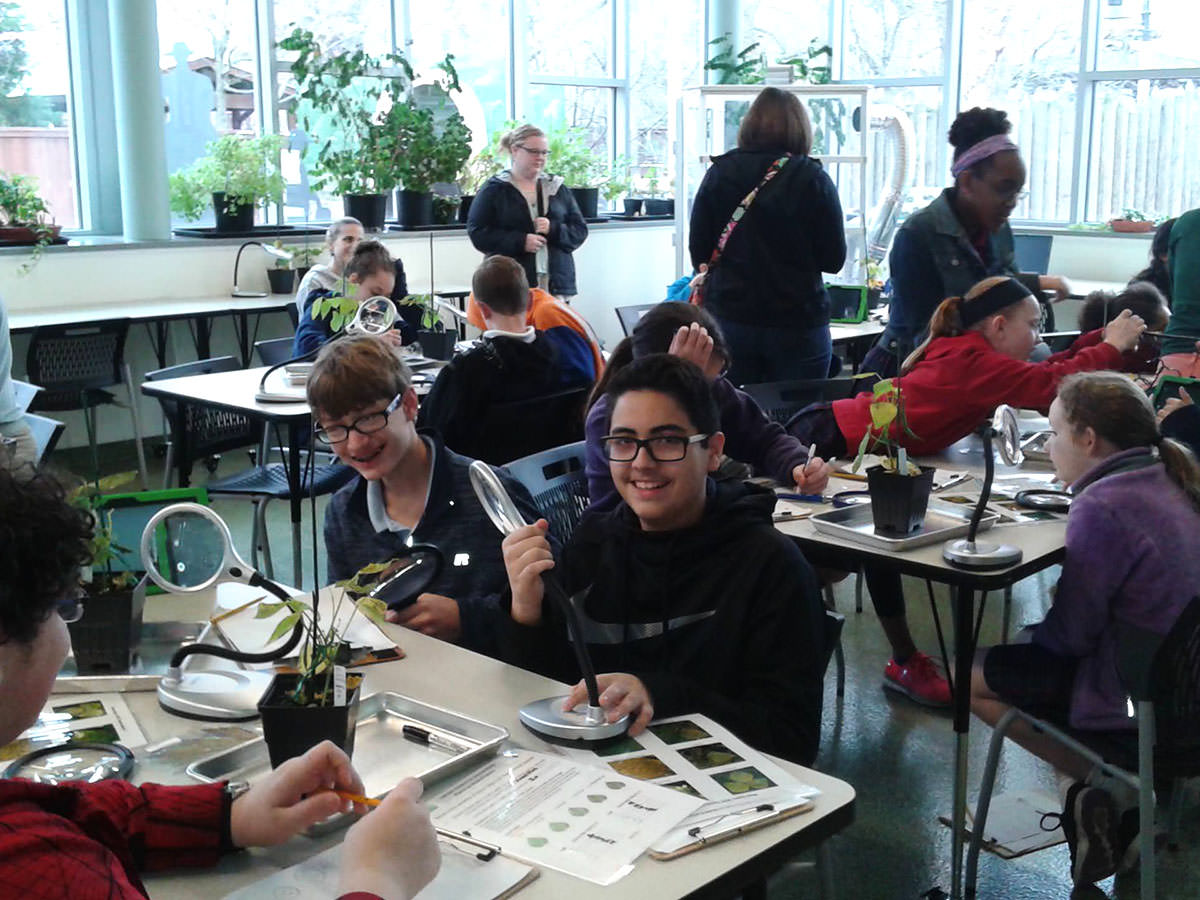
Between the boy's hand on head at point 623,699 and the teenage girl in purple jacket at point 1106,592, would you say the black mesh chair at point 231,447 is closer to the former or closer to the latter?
the teenage girl in purple jacket at point 1106,592

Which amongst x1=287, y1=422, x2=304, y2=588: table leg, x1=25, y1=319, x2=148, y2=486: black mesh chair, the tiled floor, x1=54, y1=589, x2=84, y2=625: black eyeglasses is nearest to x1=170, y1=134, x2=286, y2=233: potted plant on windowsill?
x1=25, y1=319, x2=148, y2=486: black mesh chair

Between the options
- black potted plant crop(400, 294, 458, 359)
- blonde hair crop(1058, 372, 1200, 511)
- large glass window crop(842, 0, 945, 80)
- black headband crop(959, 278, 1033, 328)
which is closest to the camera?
blonde hair crop(1058, 372, 1200, 511)

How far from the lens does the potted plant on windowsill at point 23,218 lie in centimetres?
647

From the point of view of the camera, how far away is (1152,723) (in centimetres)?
220

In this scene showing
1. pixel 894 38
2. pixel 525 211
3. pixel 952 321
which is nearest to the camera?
pixel 952 321

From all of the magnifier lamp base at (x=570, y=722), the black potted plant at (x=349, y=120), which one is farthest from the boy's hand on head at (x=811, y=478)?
the black potted plant at (x=349, y=120)

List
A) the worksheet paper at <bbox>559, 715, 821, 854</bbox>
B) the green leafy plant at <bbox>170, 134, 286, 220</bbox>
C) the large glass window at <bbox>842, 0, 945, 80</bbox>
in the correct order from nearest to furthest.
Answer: the worksheet paper at <bbox>559, 715, 821, 854</bbox>
the green leafy plant at <bbox>170, 134, 286, 220</bbox>
the large glass window at <bbox>842, 0, 945, 80</bbox>

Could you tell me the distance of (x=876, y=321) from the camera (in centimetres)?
615

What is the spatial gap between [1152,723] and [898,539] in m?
0.54

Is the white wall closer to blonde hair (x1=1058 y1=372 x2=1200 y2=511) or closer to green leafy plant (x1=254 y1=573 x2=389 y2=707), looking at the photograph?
blonde hair (x1=1058 y1=372 x2=1200 y2=511)

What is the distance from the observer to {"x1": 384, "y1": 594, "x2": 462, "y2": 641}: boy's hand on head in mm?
1993

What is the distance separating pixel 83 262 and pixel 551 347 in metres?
4.01

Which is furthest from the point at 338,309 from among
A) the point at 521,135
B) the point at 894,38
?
the point at 894,38

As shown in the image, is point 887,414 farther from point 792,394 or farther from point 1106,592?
point 792,394
